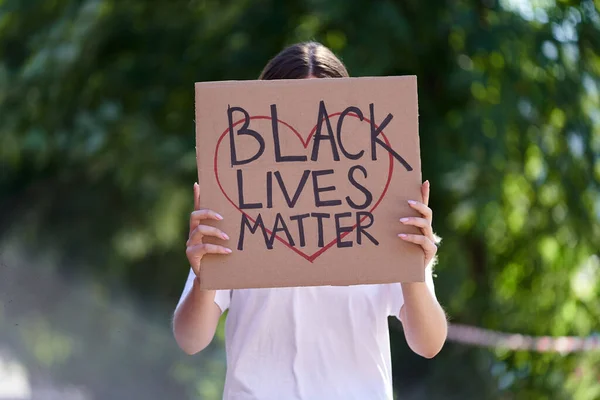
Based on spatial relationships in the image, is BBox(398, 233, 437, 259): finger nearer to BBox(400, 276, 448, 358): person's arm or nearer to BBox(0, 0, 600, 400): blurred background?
BBox(400, 276, 448, 358): person's arm

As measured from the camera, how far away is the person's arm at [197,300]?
5.60 feet

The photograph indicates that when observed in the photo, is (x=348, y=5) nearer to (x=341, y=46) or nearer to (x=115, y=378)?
(x=341, y=46)

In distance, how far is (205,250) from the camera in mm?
1703

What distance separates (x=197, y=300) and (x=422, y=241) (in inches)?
17.4

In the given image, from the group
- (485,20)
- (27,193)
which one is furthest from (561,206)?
(27,193)

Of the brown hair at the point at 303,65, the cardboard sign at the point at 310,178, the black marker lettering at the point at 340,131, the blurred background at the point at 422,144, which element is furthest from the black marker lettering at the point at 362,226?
the blurred background at the point at 422,144

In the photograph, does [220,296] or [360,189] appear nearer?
[360,189]

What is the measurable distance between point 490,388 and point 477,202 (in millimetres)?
1187

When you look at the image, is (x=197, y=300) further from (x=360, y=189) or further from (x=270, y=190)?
(x=360, y=189)

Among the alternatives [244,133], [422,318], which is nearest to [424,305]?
[422,318]

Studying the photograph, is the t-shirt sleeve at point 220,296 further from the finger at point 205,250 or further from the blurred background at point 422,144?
the blurred background at point 422,144

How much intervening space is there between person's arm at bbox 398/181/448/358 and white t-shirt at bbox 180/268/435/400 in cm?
5

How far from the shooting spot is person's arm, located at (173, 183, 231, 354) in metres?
1.71

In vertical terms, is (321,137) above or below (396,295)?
above
